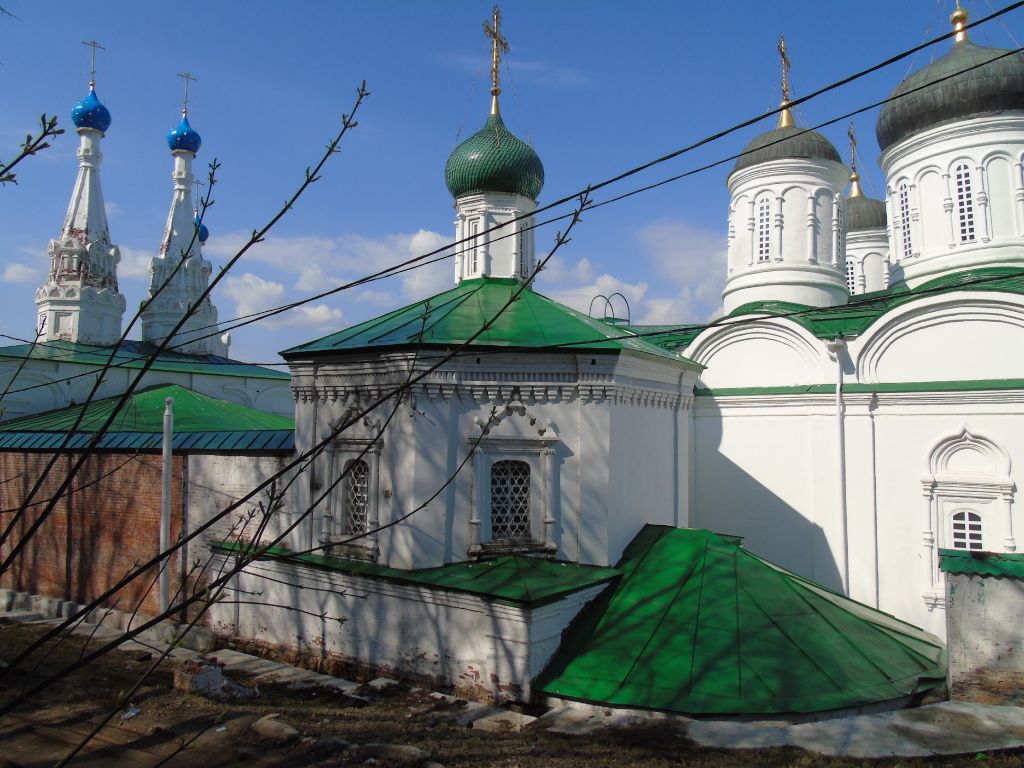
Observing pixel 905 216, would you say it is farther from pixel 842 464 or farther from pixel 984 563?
pixel 984 563

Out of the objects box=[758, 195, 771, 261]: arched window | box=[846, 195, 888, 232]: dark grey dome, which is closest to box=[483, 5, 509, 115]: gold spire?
box=[758, 195, 771, 261]: arched window

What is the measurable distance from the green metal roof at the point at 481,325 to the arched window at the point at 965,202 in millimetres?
6501

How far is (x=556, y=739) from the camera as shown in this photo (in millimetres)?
6340

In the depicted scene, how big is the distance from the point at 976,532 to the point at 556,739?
725 centimetres

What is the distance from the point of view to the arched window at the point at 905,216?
547 inches

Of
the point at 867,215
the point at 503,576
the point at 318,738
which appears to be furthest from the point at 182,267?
the point at 867,215

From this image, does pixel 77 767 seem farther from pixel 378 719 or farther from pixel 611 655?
pixel 611 655

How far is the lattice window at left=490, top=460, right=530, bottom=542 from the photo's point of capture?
880 centimetres

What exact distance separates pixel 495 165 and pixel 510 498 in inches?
206

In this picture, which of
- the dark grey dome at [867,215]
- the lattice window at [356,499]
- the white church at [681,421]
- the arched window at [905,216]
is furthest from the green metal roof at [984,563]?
the dark grey dome at [867,215]

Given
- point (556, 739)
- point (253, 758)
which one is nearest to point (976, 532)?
point (556, 739)

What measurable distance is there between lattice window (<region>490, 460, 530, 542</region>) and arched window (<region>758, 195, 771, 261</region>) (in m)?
7.97

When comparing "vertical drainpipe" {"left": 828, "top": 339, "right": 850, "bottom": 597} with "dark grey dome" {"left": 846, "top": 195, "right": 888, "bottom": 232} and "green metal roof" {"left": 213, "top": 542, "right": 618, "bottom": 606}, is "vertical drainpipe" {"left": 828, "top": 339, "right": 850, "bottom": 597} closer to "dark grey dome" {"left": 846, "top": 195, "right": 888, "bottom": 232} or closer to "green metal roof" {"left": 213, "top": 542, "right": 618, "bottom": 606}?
"green metal roof" {"left": 213, "top": 542, "right": 618, "bottom": 606}

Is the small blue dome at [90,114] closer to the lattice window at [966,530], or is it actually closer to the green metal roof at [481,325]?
the green metal roof at [481,325]
